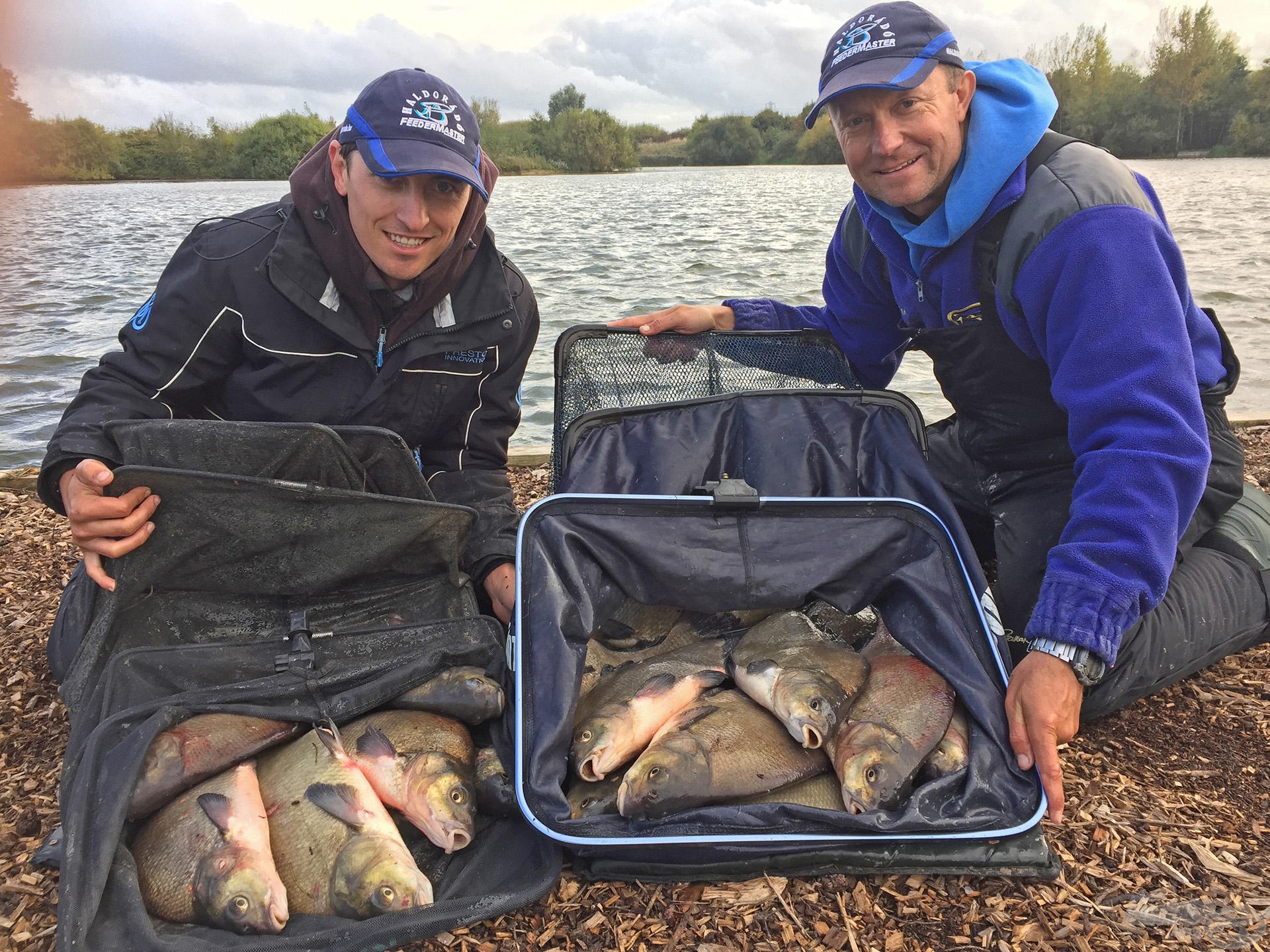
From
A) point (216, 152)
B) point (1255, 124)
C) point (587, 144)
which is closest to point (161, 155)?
point (216, 152)

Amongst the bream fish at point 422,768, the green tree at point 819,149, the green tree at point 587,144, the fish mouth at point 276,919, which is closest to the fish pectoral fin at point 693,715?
the bream fish at point 422,768

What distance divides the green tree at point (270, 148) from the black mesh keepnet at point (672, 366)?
58.9m

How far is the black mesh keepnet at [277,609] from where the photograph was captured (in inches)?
92.2

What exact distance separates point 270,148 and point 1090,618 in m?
63.4

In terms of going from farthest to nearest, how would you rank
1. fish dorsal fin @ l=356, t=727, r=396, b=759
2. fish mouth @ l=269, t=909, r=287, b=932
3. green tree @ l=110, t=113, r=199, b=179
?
1. green tree @ l=110, t=113, r=199, b=179
2. fish dorsal fin @ l=356, t=727, r=396, b=759
3. fish mouth @ l=269, t=909, r=287, b=932

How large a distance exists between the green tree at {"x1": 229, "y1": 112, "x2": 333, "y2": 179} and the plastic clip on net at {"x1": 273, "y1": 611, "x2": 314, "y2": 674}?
59.8 m

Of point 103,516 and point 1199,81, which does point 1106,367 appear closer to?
point 103,516

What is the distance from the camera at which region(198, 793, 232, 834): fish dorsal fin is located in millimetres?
2182

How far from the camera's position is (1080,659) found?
235 cm

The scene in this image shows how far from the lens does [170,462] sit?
2666mm

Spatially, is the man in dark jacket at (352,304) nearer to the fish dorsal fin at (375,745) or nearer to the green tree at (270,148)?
the fish dorsal fin at (375,745)

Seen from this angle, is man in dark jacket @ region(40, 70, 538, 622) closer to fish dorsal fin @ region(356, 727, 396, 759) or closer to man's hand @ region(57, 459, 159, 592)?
man's hand @ region(57, 459, 159, 592)

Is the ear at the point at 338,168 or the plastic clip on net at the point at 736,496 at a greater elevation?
the ear at the point at 338,168

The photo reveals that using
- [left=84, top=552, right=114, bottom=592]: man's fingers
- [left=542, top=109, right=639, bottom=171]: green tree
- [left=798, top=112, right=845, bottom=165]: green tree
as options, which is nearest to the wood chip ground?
[left=84, top=552, right=114, bottom=592]: man's fingers
